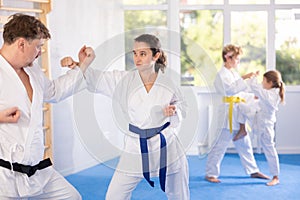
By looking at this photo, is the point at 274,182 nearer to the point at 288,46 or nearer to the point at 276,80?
the point at 276,80

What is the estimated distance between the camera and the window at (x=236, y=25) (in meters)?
6.73

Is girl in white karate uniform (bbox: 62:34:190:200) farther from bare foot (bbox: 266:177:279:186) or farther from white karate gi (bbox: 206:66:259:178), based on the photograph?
bare foot (bbox: 266:177:279:186)

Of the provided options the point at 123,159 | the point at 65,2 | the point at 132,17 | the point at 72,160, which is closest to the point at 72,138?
the point at 72,160

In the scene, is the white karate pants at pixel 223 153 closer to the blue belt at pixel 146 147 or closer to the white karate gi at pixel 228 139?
the white karate gi at pixel 228 139

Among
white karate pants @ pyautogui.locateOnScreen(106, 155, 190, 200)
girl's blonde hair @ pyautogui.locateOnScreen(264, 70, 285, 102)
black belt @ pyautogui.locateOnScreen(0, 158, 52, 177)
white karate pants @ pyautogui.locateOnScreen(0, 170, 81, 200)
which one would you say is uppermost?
girl's blonde hair @ pyautogui.locateOnScreen(264, 70, 285, 102)

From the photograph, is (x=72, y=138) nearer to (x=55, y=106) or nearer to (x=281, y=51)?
(x=55, y=106)

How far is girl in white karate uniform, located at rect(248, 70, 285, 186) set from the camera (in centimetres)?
493

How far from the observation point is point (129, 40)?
6.39 metres

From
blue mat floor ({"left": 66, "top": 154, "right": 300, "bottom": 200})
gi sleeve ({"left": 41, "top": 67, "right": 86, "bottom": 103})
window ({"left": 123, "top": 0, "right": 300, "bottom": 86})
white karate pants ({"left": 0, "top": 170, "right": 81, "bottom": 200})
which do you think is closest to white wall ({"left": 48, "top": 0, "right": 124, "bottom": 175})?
blue mat floor ({"left": 66, "top": 154, "right": 300, "bottom": 200})

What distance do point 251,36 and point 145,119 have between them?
418 cm

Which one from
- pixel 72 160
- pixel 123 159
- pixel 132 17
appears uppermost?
pixel 132 17

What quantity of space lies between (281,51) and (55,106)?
314 centimetres

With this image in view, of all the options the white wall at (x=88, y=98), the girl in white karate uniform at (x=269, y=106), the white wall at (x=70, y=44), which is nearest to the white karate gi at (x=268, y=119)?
the girl in white karate uniform at (x=269, y=106)

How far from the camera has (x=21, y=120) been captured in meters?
2.43
